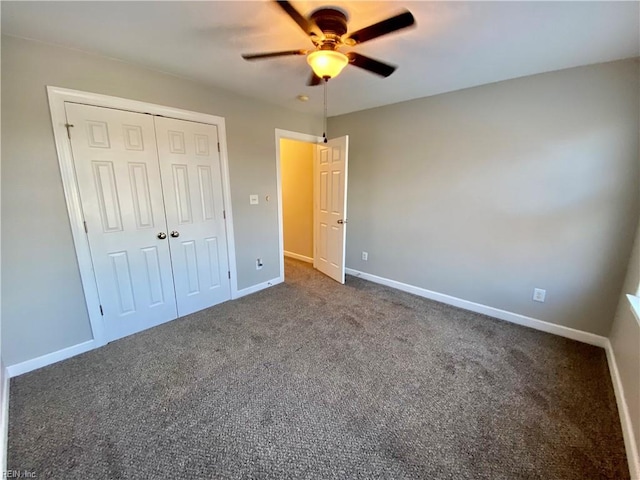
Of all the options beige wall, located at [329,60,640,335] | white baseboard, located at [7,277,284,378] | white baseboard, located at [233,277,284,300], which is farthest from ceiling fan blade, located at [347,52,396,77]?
white baseboard, located at [7,277,284,378]

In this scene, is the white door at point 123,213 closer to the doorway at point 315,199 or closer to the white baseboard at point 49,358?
the white baseboard at point 49,358

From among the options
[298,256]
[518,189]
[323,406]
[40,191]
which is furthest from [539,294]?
[40,191]

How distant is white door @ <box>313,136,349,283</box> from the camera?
3580 millimetres

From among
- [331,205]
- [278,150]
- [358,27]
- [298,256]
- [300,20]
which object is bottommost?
[298,256]

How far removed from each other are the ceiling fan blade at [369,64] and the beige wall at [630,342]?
7.17ft

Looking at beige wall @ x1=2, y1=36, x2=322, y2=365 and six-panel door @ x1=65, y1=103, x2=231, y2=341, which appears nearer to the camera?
beige wall @ x1=2, y1=36, x2=322, y2=365

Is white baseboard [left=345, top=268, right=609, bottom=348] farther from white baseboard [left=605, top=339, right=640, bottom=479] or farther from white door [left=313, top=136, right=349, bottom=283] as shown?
white door [left=313, top=136, right=349, bottom=283]

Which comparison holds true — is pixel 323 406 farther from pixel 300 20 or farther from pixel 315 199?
pixel 315 199

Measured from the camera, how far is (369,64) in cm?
172

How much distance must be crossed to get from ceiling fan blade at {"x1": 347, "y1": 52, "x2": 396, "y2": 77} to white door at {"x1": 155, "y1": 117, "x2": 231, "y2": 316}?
5.90ft

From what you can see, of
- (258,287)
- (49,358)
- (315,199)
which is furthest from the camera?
(315,199)

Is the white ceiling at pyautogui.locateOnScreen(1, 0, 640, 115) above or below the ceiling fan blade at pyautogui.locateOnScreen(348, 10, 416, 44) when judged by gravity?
above

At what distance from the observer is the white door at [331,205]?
358cm

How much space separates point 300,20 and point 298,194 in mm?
3384
